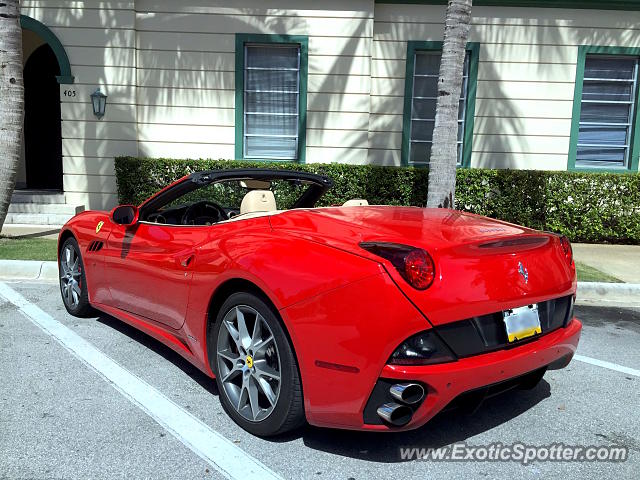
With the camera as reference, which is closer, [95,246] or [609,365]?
[609,365]

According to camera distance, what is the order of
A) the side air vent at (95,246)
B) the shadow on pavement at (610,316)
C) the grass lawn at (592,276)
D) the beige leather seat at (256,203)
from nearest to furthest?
the beige leather seat at (256,203) → the side air vent at (95,246) → the shadow on pavement at (610,316) → the grass lawn at (592,276)

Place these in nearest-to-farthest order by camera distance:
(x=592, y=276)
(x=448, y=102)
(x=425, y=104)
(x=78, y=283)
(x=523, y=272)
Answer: (x=523, y=272) < (x=78, y=283) < (x=592, y=276) < (x=448, y=102) < (x=425, y=104)

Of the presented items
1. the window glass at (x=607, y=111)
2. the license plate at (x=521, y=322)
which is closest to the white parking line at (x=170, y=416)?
the license plate at (x=521, y=322)

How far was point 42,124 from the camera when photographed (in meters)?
13.7

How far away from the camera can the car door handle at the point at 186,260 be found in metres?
3.38

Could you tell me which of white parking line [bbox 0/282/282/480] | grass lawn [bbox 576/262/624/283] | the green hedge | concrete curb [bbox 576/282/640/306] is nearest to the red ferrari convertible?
white parking line [bbox 0/282/282/480]

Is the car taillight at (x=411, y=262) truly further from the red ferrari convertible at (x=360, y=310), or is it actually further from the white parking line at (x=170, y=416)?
the white parking line at (x=170, y=416)

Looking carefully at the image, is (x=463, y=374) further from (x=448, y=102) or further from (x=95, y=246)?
(x=448, y=102)

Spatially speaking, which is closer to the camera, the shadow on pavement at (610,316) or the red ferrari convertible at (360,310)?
the red ferrari convertible at (360,310)

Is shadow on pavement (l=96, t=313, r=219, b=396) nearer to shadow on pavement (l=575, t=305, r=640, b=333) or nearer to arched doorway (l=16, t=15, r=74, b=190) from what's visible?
shadow on pavement (l=575, t=305, r=640, b=333)

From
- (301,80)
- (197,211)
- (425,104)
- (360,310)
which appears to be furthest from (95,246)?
(425,104)

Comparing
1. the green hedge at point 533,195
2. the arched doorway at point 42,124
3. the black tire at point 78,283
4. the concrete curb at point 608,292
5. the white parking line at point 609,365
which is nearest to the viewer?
the white parking line at point 609,365

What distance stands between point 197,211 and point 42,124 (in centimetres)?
1153

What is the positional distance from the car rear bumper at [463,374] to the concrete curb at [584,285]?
4139 millimetres
